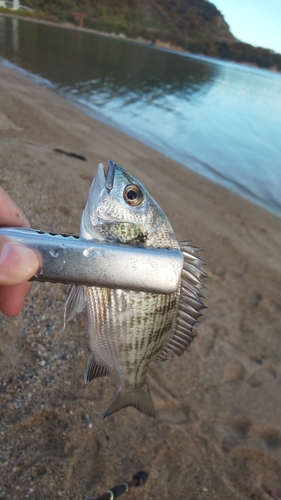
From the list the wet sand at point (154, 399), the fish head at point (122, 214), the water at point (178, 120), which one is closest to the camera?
the fish head at point (122, 214)

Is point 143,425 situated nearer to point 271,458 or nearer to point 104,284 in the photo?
point 271,458

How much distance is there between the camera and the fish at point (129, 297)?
4.99ft

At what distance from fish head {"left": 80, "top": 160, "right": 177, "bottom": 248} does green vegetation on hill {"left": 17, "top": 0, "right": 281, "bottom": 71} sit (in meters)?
84.3

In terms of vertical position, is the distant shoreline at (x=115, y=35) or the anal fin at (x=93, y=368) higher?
the distant shoreline at (x=115, y=35)

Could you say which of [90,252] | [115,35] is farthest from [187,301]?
[115,35]

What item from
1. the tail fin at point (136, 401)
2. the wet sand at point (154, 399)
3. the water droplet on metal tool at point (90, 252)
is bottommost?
the wet sand at point (154, 399)

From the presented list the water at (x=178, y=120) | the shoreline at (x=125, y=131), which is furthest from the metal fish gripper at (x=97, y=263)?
the water at (x=178, y=120)

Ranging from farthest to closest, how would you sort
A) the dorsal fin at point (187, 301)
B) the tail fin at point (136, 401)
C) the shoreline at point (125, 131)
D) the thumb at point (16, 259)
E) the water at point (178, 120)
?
1. the water at point (178, 120)
2. the shoreline at point (125, 131)
3. the tail fin at point (136, 401)
4. the dorsal fin at point (187, 301)
5. the thumb at point (16, 259)

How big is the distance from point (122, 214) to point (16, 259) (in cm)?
56

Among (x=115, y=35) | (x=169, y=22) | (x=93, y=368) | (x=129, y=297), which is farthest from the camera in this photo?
(x=169, y=22)

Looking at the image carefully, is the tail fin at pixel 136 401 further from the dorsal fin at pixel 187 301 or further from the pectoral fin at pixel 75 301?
the pectoral fin at pixel 75 301

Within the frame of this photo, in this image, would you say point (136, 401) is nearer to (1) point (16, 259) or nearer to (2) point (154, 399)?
(1) point (16, 259)

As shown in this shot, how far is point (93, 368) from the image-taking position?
69.7 inches

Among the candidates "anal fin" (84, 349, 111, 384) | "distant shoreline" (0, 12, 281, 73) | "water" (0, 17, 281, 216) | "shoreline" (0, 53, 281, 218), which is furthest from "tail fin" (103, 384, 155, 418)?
"distant shoreline" (0, 12, 281, 73)
